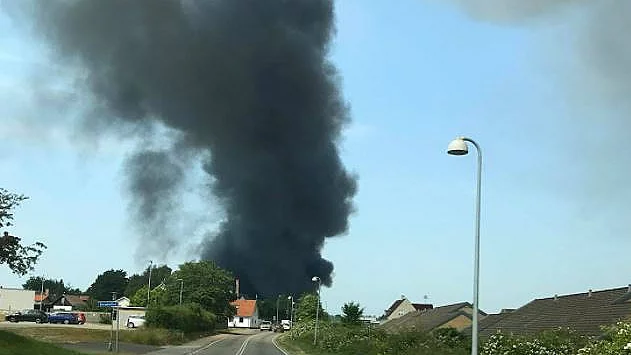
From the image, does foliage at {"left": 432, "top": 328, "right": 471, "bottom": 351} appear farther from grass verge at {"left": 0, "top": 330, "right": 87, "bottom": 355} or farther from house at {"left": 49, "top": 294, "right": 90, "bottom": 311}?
house at {"left": 49, "top": 294, "right": 90, "bottom": 311}

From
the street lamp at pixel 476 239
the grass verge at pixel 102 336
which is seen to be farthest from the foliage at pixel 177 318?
the street lamp at pixel 476 239

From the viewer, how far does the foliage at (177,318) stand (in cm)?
7051

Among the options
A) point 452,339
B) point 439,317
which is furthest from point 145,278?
point 452,339

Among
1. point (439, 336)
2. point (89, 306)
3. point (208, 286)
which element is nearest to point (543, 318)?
point (439, 336)

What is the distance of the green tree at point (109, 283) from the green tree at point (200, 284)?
259 ft

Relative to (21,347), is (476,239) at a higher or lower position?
higher

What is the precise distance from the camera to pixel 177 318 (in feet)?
245

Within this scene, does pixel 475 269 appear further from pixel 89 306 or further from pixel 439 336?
pixel 89 306

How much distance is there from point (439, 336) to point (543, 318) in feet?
21.8

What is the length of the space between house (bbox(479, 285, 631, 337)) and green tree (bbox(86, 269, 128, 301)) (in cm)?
14997

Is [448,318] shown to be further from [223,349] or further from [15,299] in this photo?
[15,299]

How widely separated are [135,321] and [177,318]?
4.48 meters

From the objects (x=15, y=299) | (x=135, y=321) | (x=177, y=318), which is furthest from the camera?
(x=15, y=299)

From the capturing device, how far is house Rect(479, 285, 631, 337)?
120 ft
